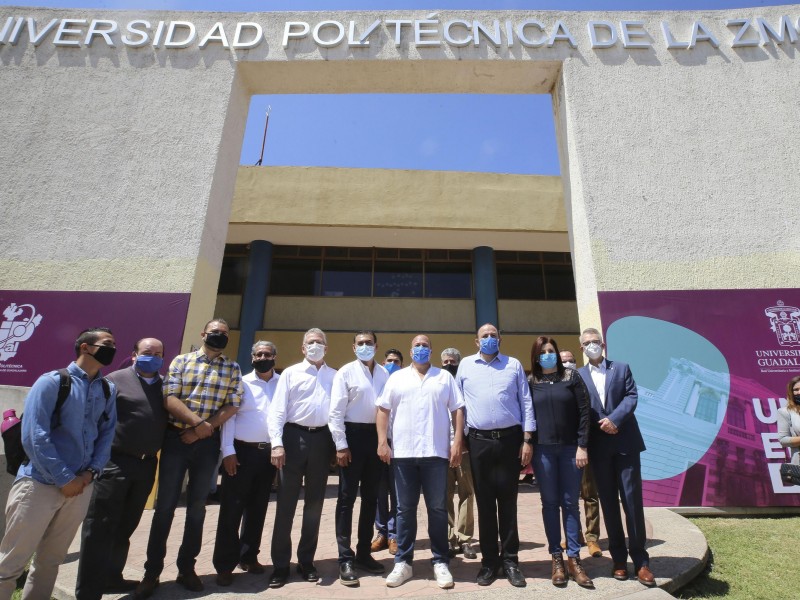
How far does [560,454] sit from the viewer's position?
11.0 ft

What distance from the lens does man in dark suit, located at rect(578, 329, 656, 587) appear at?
3.24 m

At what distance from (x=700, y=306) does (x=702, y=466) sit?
77.0 inches

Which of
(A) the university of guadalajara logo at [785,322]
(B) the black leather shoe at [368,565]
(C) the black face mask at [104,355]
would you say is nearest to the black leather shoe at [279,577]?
(B) the black leather shoe at [368,565]

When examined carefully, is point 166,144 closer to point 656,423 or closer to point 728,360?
point 656,423

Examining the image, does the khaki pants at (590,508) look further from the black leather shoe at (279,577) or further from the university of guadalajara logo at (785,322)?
the university of guadalajara logo at (785,322)

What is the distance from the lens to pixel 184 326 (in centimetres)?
600

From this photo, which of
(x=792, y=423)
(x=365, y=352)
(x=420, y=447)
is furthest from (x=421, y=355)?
(x=792, y=423)

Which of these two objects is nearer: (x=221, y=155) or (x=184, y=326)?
(x=184, y=326)

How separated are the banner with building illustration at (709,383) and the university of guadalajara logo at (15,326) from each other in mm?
7444

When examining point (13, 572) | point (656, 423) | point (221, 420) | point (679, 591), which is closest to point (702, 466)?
point (656, 423)

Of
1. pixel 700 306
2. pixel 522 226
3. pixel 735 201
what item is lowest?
pixel 700 306

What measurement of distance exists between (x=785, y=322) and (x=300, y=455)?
6.18m

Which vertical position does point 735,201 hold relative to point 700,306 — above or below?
above

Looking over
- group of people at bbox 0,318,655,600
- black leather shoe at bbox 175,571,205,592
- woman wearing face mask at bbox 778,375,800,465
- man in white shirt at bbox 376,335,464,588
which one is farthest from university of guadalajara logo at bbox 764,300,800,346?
black leather shoe at bbox 175,571,205,592
